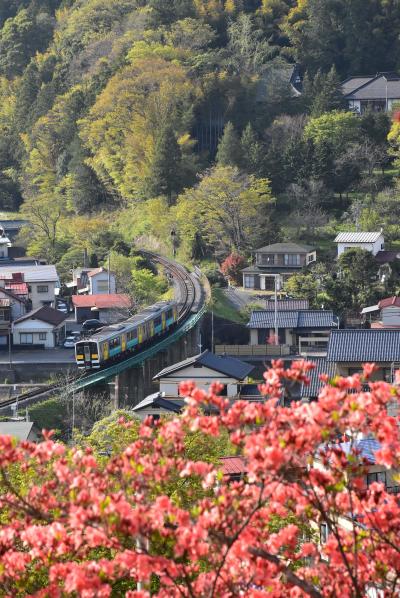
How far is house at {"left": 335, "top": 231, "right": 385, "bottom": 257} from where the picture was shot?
4119 centimetres

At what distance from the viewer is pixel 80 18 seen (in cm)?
6512

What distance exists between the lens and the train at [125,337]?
31.6 metres

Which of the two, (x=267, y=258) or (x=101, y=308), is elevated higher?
(x=267, y=258)

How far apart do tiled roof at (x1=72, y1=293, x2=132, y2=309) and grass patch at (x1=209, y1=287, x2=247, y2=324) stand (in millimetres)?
2452

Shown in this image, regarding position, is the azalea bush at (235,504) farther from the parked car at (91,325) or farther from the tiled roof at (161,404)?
the parked car at (91,325)

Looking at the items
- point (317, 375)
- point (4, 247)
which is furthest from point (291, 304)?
point (4, 247)

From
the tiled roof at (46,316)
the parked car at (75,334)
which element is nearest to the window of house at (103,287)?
the parked car at (75,334)

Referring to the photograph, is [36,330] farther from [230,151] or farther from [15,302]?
[230,151]

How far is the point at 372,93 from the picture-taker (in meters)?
53.6

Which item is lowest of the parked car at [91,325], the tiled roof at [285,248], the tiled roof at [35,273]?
the parked car at [91,325]

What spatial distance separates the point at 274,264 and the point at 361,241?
2690 mm

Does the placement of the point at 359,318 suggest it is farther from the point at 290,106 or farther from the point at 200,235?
the point at 290,106

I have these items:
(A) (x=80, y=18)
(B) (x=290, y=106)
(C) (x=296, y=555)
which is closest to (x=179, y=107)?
(B) (x=290, y=106)

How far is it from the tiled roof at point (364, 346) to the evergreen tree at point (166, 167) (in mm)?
19194
